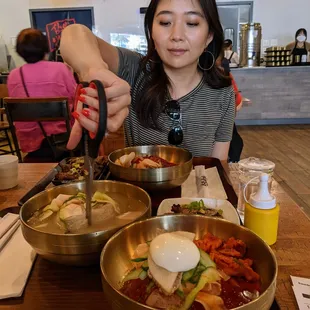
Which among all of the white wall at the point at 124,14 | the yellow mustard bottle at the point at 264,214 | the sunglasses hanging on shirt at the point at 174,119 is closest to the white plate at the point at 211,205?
the yellow mustard bottle at the point at 264,214

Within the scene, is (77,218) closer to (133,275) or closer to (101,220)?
(101,220)

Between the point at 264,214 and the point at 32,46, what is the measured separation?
2.46m

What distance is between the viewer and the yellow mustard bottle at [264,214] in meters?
0.81

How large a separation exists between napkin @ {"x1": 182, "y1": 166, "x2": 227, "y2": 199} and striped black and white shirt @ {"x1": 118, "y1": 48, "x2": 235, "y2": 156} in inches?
13.8

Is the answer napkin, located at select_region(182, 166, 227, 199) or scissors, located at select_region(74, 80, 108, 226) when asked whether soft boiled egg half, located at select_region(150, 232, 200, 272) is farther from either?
napkin, located at select_region(182, 166, 227, 199)

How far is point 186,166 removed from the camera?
3.56 feet

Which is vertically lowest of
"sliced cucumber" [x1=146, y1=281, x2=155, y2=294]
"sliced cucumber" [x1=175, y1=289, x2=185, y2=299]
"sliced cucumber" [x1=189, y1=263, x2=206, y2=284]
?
"sliced cucumber" [x1=146, y1=281, x2=155, y2=294]

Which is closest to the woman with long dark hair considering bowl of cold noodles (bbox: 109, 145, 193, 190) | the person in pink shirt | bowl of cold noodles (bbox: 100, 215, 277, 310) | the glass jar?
bowl of cold noodles (bbox: 109, 145, 193, 190)

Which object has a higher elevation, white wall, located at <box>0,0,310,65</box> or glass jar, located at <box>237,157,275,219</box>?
white wall, located at <box>0,0,310,65</box>

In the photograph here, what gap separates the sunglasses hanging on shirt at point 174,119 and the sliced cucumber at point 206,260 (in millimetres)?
957

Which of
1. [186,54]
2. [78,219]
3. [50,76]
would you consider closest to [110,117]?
[78,219]

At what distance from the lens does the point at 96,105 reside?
0.65 metres

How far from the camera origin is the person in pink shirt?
2.58 metres

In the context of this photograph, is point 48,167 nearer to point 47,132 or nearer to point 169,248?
point 169,248
